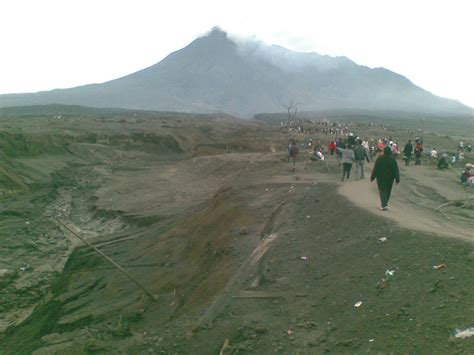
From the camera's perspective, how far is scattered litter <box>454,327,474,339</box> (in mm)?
5015

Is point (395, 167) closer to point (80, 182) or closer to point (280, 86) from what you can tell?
point (80, 182)

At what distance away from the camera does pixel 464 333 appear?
5.07 meters

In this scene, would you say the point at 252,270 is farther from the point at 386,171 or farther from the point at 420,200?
the point at 420,200

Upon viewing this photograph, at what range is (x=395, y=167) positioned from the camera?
987 cm

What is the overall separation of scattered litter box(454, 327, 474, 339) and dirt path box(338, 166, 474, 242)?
8.65 ft

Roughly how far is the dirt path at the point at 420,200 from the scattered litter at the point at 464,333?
2637mm

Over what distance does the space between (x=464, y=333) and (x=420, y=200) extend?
898cm

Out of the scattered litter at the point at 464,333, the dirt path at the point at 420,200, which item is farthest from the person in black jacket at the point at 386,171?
the scattered litter at the point at 464,333

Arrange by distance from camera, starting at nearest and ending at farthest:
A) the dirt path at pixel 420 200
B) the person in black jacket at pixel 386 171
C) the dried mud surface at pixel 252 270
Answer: the dried mud surface at pixel 252 270
the dirt path at pixel 420 200
the person in black jacket at pixel 386 171

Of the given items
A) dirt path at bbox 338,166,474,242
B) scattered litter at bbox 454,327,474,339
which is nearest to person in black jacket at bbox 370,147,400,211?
dirt path at bbox 338,166,474,242

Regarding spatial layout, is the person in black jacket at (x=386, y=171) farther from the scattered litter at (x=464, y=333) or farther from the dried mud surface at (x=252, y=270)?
the scattered litter at (x=464, y=333)

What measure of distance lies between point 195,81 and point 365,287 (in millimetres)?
190642

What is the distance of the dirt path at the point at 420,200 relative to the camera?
907 centimetres

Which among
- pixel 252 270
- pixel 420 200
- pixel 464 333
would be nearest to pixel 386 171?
pixel 252 270
